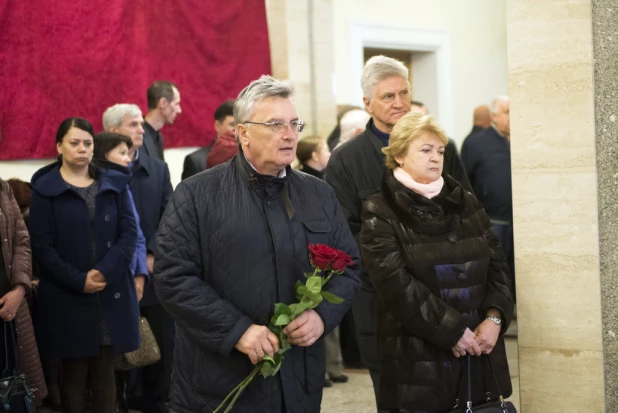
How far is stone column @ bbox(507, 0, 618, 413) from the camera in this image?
166 inches

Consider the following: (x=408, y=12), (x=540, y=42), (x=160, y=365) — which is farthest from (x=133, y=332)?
(x=408, y=12)

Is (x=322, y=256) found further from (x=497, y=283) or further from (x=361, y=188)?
(x=361, y=188)

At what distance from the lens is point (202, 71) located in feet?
27.0

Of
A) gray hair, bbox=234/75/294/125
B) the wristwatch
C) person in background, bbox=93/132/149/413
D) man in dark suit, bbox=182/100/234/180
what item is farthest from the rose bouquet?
man in dark suit, bbox=182/100/234/180

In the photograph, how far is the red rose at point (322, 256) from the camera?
3104mm

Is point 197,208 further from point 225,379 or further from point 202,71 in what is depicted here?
point 202,71

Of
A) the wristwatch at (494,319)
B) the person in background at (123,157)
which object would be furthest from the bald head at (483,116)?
the wristwatch at (494,319)

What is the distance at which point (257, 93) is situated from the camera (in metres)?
3.27

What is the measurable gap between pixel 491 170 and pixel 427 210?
407 centimetres

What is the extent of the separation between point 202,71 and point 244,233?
521 centimetres

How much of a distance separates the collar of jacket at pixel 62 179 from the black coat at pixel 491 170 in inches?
136

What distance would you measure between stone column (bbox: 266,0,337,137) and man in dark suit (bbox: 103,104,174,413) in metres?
2.89

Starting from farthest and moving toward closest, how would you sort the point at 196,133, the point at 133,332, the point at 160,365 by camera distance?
the point at 196,133 < the point at 160,365 < the point at 133,332

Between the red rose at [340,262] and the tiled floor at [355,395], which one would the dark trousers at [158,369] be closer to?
the tiled floor at [355,395]
